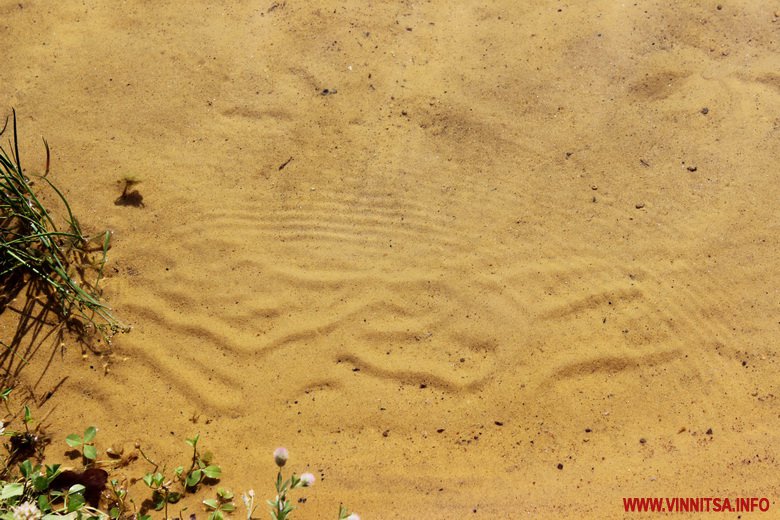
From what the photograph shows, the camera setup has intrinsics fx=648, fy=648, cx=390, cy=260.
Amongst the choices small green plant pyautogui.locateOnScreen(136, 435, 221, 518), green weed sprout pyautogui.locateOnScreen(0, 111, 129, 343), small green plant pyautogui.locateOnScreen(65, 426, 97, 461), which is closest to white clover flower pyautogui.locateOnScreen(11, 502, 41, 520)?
small green plant pyautogui.locateOnScreen(65, 426, 97, 461)

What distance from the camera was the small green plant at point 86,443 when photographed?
267cm

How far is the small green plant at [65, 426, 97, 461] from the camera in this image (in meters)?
2.67

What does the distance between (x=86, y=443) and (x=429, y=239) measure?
178cm

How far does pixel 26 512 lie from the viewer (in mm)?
2414

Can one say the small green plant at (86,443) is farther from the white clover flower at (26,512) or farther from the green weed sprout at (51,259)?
the green weed sprout at (51,259)

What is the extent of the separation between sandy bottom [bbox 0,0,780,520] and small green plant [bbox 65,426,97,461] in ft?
0.22

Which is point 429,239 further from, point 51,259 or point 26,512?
point 26,512

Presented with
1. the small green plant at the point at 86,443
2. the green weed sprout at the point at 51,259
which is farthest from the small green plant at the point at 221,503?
the green weed sprout at the point at 51,259

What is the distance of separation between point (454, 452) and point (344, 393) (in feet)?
1.76

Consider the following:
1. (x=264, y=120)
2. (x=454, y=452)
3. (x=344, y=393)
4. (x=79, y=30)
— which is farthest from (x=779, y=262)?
(x=79, y=30)

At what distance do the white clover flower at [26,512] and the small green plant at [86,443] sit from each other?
11.0 inches

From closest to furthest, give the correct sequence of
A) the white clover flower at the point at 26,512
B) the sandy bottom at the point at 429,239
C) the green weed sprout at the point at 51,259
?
the white clover flower at the point at 26,512 < the sandy bottom at the point at 429,239 < the green weed sprout at the point at 51,259

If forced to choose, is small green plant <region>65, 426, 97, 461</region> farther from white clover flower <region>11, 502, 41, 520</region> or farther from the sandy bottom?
white clover flower <region>11, 502, 41, 520</region>

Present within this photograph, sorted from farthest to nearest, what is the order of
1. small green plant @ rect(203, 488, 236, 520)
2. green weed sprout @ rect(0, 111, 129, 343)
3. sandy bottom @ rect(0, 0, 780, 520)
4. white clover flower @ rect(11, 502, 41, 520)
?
green weed sprout @ rect(0, 111, 129, 343) → sandy bottom @ rect(0, 0, 780, 520) → small green plant @ rect(203, 488, 236, 520) → white clover flower @ rect(11, 502, 41, 520)
